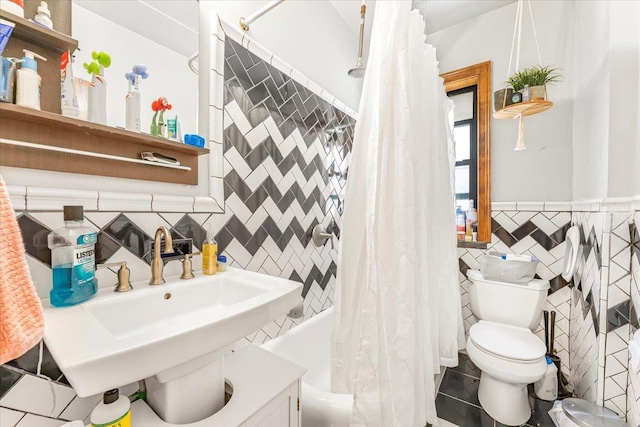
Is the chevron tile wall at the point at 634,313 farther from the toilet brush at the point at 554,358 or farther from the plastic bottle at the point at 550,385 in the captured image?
the toilet brush at the point at 554,358

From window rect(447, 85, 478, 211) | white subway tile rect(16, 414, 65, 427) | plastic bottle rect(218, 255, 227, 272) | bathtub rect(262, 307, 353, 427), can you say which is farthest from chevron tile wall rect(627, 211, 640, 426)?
white subway tile rect(16, 414, 65, 427)

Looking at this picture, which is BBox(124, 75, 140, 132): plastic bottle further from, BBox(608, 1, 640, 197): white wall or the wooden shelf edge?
BBox(608, 1, 640, 197): white wall

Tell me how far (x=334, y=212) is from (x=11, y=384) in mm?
1643

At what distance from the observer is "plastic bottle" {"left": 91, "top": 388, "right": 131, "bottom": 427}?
578 mm

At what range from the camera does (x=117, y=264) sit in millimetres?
787

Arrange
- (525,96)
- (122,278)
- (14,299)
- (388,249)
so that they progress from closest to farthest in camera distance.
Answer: (14,299) < (122,278) < (388,249) < (525,96)

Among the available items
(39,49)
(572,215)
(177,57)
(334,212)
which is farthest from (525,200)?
(39,49)

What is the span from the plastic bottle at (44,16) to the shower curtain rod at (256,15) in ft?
2.32

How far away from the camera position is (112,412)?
23.5 inches

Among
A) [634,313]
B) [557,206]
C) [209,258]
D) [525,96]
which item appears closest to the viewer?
[209,258]

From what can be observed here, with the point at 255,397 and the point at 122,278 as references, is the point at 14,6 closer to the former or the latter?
the point at 122,278

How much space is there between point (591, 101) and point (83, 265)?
2479mm

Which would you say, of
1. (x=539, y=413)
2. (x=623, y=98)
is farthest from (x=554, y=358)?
(x=623, y=98)

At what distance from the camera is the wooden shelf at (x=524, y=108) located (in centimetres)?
157
